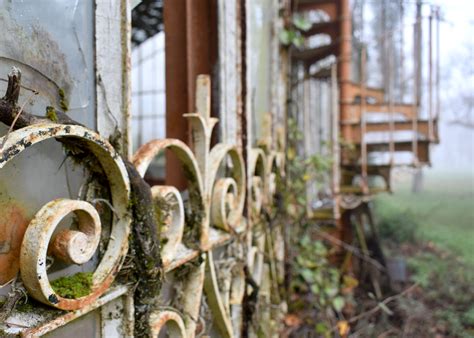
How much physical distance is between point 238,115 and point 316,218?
361 cm

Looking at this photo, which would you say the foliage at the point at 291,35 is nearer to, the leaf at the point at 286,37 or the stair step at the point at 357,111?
the leaf at the point at 286,37

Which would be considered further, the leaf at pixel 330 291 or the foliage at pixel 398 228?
the foliage at pixel 398 228

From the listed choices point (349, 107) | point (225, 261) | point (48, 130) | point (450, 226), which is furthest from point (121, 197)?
point (450, 226)

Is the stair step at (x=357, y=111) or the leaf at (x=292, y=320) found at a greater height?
the stair step at (x=357, y=111)

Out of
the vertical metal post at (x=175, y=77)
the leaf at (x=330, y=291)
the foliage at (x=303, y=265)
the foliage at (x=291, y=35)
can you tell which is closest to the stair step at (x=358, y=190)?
the foliage at (x=303, y=265)

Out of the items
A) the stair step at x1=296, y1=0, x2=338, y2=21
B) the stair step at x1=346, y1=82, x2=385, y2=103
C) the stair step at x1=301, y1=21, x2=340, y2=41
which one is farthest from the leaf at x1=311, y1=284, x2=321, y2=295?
the stair step at x1=296, y1=0, x2=338, y2=21

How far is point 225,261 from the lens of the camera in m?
1.66

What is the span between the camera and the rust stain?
0.73m

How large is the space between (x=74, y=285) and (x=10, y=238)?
17cm

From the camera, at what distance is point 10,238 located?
0.74 m

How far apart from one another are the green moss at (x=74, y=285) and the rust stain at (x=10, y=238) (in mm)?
97

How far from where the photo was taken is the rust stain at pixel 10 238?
73 cm

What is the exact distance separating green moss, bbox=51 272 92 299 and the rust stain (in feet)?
0.32

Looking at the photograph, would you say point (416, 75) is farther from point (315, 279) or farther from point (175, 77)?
point (175, 77)
